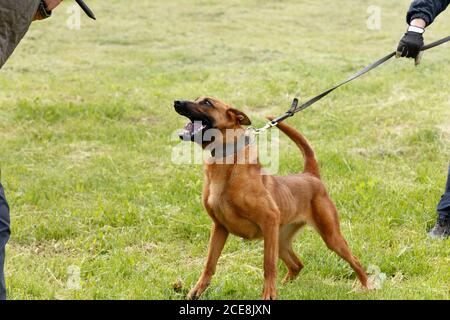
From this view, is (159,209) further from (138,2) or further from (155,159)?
(138,2)

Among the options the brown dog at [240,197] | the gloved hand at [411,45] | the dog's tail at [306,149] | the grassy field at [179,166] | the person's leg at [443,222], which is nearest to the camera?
the brown dog at [240,197]

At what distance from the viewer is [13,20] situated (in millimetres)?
3402

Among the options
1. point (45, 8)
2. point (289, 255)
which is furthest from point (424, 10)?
point (45, 8)

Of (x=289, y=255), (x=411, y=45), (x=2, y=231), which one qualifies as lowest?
(x=289, y=255)

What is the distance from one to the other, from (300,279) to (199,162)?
2844 mm

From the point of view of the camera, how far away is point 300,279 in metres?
4.89

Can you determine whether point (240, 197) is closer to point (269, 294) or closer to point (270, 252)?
point (270, 252)

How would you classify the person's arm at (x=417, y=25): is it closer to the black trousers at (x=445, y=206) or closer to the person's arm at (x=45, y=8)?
the black trousers at (x=445, y=206)

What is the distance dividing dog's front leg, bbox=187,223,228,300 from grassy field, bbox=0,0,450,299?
0.09 m

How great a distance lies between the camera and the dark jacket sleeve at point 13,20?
3.34 m

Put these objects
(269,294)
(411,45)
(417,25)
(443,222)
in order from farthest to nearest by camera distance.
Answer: (443,222) → (417,25) → (411,45) → (269,294)

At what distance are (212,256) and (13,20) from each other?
188 centimetres

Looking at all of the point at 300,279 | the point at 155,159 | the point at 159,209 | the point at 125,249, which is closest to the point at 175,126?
the point at 155,159

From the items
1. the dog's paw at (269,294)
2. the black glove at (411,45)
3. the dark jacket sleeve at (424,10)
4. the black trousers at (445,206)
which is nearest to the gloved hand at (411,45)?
the black glove at (411,45)
